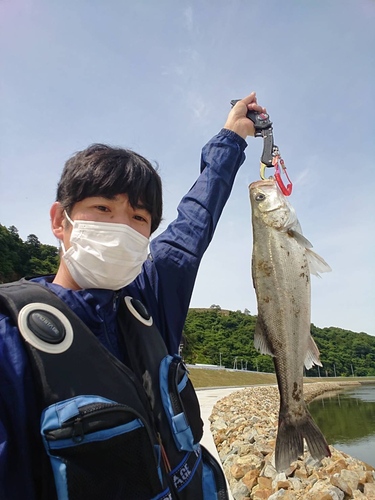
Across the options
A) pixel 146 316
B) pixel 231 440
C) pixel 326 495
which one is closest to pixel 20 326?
pixel 146 316

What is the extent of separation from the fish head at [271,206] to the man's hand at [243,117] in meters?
0.67

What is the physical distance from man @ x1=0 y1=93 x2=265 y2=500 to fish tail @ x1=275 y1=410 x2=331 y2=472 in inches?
33.3

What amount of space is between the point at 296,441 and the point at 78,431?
2.06 metres

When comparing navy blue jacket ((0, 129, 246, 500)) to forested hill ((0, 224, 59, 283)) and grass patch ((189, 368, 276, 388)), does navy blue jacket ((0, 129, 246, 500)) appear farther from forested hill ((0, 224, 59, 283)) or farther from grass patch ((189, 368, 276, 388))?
forested hill ((0, 224, 59, 283))

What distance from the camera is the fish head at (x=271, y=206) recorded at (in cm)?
322

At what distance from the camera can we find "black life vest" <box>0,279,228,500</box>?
1.25m

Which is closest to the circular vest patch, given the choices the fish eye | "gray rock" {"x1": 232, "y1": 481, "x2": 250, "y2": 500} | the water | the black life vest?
the black life vest

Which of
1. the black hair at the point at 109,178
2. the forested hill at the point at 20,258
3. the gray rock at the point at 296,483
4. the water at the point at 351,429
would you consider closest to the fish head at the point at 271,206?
the black hair at the point at 109,178

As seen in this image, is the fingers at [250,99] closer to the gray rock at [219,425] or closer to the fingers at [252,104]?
the fingers at [252,104]

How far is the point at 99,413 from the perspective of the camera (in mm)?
1340

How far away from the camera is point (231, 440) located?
9734 mm

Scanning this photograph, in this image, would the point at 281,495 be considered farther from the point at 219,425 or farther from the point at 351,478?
the point at 219,425

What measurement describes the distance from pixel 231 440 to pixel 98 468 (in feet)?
32.2

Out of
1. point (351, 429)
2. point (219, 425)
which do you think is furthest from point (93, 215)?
point (351, 429)
